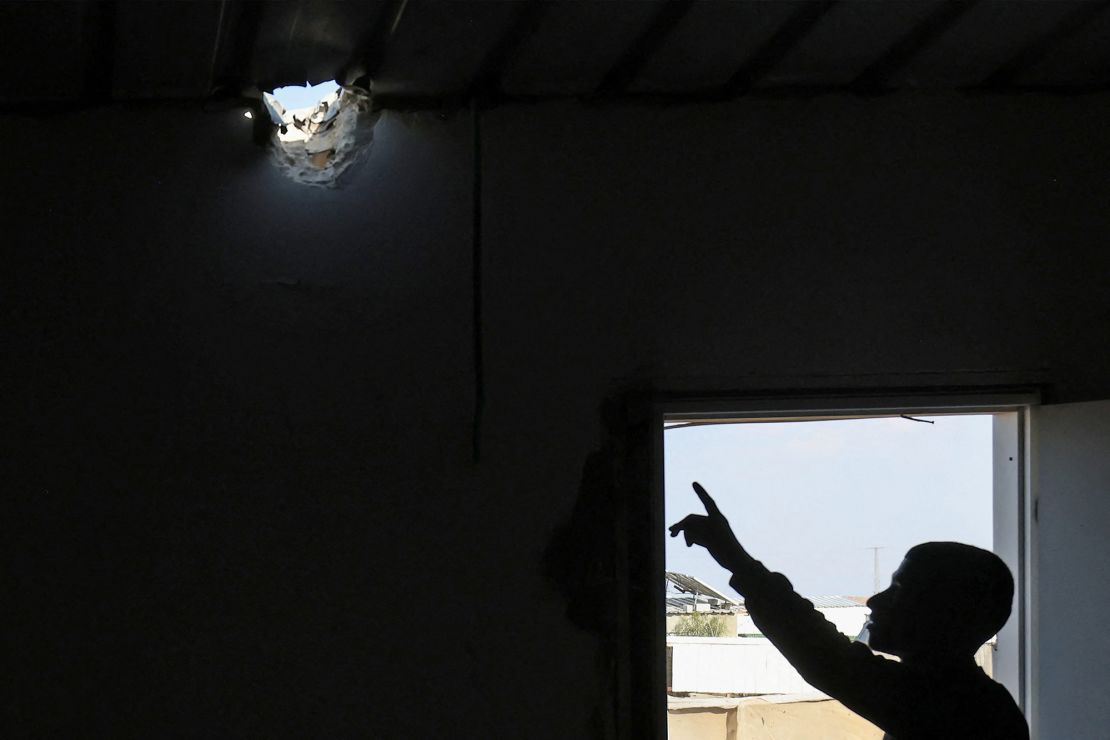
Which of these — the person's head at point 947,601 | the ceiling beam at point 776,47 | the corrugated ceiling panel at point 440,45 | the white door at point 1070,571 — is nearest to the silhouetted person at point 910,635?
the person's head at point 947,601

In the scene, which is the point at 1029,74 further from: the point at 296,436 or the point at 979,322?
the point at 296,436

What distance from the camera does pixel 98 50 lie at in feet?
5.46

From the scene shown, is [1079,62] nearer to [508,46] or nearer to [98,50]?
[508,46]

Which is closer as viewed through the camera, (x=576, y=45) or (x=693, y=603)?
(x=576, y=45)

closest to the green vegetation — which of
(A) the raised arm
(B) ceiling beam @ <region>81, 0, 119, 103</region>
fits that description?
(A) the raised arm

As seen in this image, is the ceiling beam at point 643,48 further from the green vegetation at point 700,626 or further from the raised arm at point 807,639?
the green vegetation at point 700,626

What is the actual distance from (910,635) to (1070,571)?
36 cm

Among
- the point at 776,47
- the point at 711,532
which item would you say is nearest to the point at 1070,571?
the point at 711,532

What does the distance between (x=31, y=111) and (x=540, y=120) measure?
0.96m

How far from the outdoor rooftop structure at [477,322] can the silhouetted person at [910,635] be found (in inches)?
7.3

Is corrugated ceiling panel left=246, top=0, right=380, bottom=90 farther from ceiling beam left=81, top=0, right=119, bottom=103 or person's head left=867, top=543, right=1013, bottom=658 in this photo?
person's head left=867, top=543, right=1013, bottom=658

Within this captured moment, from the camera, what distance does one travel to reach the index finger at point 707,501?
1.99 metres

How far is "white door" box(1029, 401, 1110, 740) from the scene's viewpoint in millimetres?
1883

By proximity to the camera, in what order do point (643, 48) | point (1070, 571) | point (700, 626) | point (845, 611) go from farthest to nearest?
1. point (700, 626)
2. point (845, 611)
3. point (1070, 571)
4. point (643, 48)
